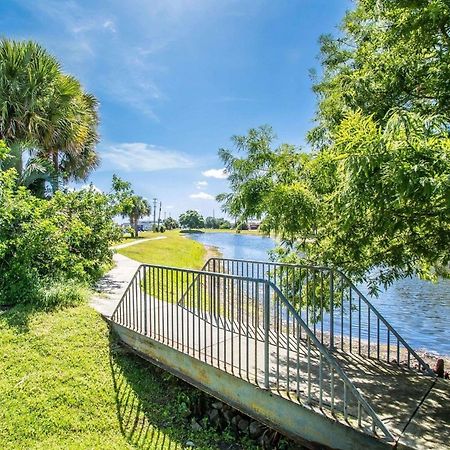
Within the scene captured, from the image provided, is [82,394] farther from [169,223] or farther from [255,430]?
[169,223]

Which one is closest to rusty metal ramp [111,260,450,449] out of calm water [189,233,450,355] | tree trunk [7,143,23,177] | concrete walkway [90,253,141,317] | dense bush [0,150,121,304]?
concrete walkway [90,253,141,317]

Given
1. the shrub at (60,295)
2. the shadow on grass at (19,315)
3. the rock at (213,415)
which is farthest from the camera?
the shrub at (60,295)

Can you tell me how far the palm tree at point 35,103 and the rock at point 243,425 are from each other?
8518 mm

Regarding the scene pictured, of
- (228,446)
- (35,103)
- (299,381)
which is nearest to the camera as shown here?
(299,381)

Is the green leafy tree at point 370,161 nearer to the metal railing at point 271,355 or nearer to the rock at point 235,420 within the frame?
the metal railing at point 271,355

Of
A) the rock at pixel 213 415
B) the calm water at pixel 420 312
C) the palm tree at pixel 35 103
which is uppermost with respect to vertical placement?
the palm tree at pixel 35 103


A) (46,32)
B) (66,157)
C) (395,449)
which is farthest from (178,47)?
(395,449)

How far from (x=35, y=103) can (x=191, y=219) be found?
87204 millimetres

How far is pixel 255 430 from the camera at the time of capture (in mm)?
3531

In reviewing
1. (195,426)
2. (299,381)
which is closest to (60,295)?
(195,426)

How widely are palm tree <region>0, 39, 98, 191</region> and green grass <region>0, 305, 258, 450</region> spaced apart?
586cm

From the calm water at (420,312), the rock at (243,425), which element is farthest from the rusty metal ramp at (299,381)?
the calm water at (420,312)

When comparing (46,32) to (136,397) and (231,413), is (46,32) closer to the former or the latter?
(136,397)

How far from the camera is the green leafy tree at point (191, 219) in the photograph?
96.1 m
